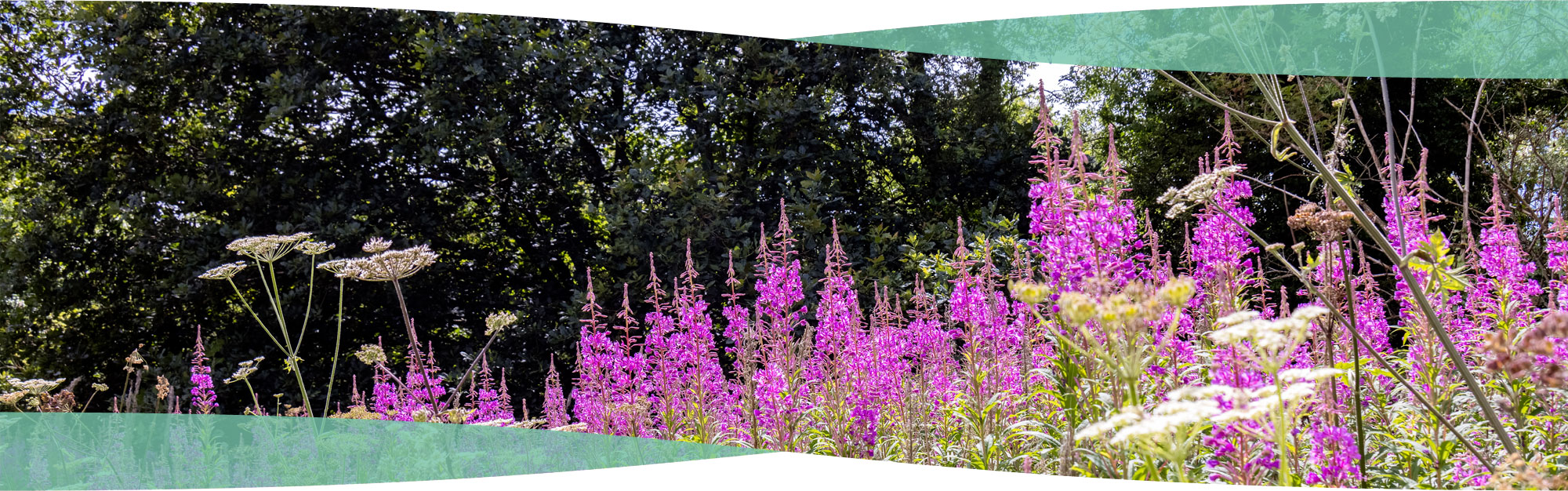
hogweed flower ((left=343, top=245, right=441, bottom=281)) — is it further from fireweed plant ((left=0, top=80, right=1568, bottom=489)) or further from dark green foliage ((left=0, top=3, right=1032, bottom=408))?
dark green foliage ((left=0, top=3, right=1032, bottom=408))

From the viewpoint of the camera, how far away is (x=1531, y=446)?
2.33m

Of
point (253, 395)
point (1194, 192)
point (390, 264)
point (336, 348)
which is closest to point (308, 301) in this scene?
point (253, 395)

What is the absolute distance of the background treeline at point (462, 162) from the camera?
6.17 metres

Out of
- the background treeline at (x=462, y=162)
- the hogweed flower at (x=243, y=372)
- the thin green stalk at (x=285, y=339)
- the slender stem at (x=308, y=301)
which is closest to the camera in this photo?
the thin green stalk at (x=285, y=339)

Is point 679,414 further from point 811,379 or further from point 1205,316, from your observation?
point 1205,316

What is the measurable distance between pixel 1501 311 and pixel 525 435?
13.5 feet

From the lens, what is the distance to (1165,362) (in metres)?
2.51

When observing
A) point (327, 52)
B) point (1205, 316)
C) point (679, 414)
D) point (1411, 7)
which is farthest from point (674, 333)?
point (327, 52)
